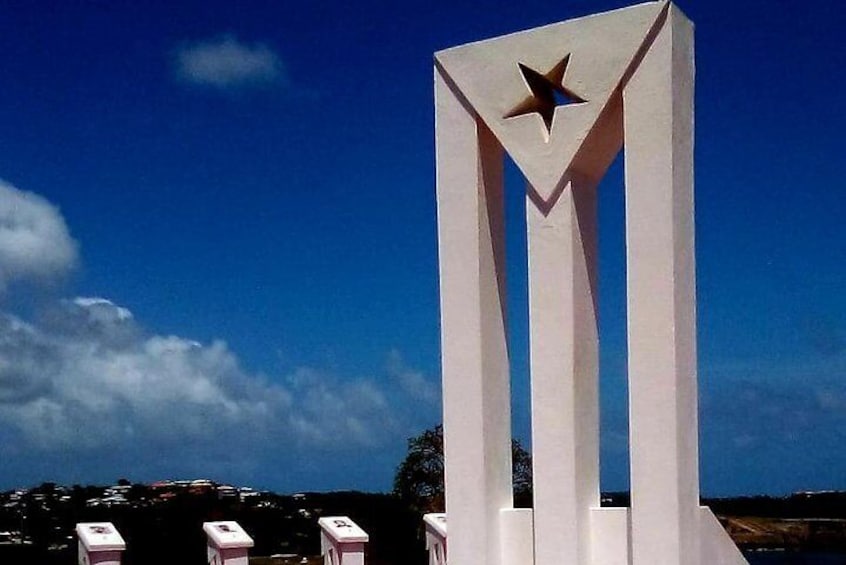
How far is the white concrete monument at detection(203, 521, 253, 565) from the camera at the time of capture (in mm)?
8133

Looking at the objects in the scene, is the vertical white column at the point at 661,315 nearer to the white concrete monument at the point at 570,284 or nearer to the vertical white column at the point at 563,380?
the white concrete monument at the point at 570,284

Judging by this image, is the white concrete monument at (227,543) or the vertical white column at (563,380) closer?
the vertical white column at (563,380)

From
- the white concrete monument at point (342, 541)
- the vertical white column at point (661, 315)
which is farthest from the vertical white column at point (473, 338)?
the white concrete monument at point (342, 541)

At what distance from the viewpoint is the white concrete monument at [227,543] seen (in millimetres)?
8133

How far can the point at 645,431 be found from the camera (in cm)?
482

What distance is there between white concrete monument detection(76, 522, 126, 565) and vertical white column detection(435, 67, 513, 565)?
3.11m

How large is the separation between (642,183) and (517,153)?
0.60m

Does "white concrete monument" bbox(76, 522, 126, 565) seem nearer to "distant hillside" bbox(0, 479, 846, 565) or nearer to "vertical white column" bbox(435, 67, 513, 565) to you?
"distant hillside" bbox(0, 479, 846, 565)

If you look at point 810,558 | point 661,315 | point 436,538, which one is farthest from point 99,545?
point 810,558

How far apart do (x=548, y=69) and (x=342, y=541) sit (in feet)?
15.2

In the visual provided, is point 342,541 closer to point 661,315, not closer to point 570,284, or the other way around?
point 570,284

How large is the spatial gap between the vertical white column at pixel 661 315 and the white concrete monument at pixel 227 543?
3956mm

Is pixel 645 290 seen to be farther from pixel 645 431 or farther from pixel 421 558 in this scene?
pixel 421 558

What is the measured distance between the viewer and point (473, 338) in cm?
529
